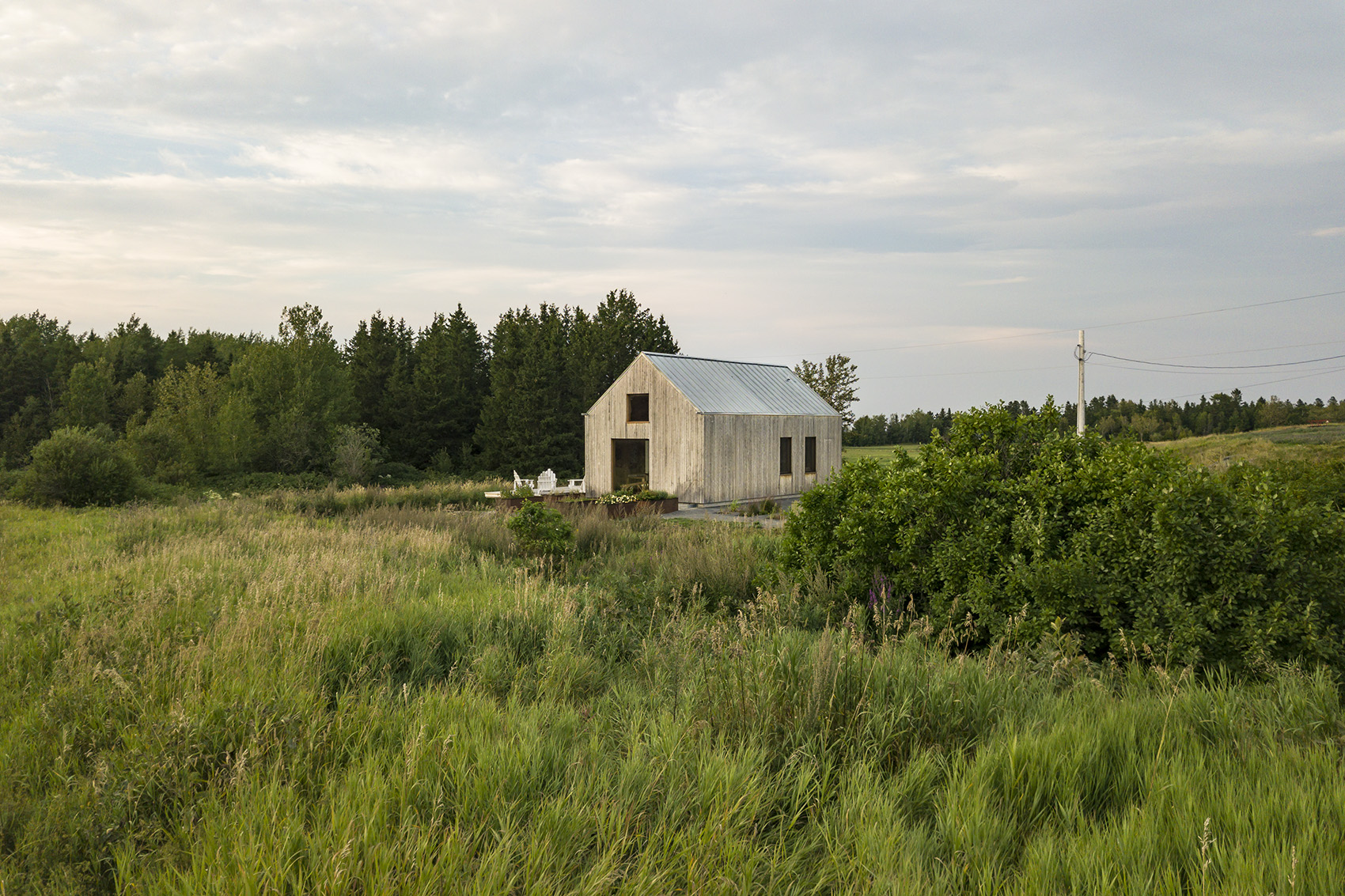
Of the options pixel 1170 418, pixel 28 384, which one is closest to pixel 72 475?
pixel 28 384

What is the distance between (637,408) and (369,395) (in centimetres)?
2823

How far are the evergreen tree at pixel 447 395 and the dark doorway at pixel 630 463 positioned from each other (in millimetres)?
17647

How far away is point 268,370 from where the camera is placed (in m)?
43.5

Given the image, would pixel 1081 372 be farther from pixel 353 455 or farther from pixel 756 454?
pixel 353 455

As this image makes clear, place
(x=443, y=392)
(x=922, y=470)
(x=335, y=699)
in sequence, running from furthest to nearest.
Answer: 1. (x=443, y=392)
2. (x=922, y=470)
3. (x=335, y=699)

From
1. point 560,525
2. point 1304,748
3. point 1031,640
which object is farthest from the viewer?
point 560,525

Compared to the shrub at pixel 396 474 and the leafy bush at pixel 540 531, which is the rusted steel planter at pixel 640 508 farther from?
the shrub at pixel 396 474

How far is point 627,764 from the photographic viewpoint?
3.20 metres

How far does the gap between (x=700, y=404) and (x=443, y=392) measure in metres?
27.3

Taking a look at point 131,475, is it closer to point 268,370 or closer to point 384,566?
point 384,566

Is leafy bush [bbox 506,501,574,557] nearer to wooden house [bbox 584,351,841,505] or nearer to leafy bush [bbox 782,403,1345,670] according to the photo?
leafy bush [bbox 782,403,1345,670]

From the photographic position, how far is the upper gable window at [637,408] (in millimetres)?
26750

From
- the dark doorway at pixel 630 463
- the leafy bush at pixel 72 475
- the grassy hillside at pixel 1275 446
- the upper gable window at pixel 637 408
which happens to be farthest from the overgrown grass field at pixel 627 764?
the dark doorway at pixel 630 463

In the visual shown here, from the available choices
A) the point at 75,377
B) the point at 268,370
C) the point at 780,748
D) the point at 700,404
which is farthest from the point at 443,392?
the point at 780,748
